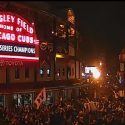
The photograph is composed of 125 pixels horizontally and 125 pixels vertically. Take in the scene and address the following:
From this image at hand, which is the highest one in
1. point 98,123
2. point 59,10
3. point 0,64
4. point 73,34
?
point 59,10

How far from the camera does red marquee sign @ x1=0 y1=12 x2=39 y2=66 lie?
73.7 ft

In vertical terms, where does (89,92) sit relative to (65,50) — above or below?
below

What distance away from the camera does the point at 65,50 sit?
135 feet

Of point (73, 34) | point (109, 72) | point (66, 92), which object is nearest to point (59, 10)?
point (73, 34)

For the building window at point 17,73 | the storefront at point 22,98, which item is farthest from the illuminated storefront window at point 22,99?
the building window at point 17,73

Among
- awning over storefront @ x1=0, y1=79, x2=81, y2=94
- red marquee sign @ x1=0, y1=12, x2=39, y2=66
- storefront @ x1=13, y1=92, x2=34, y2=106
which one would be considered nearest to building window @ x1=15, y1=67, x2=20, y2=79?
awning over storefront @ x1=0, y1=79, x2=81, y2=94

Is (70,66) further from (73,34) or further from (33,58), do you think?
(33,58)

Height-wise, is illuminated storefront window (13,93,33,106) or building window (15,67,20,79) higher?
building window (15,67,20,79)

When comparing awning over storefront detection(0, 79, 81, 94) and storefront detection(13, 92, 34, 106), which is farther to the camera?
storefront detection(13, 92, 34, 106)

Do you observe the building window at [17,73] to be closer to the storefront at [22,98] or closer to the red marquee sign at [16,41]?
the storefront at [22,98]

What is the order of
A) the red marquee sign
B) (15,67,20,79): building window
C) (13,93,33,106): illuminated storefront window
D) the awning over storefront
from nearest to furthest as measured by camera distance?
1. the red marquee sign
2. the awning over storefront
3. (13,93,33,106): illuminated storefront window
4. (15,67,20,79): building window

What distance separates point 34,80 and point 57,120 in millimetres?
14465

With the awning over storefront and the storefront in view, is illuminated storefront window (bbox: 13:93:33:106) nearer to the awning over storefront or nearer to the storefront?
the storefront

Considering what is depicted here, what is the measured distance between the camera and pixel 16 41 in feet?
76.4
